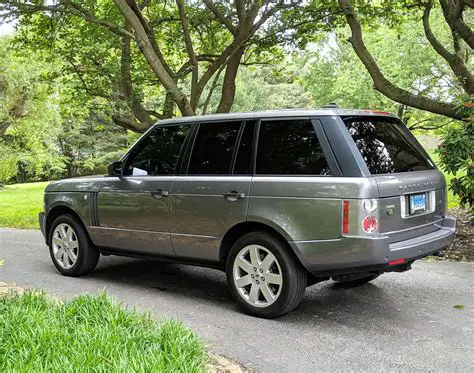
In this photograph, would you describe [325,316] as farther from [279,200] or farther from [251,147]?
[251,147]

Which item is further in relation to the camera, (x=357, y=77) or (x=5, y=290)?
(x=357, y=77)

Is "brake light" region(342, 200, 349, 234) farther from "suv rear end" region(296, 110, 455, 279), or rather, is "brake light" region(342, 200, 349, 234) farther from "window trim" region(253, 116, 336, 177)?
"window trim" region(253, 116, 336, 177)

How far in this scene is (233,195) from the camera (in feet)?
15.7

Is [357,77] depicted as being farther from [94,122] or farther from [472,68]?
[94,122]

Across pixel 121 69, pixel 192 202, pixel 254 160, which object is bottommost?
pixel 192 202

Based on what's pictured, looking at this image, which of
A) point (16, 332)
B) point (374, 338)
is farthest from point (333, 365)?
point (16, 332)

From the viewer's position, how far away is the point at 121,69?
11.6m

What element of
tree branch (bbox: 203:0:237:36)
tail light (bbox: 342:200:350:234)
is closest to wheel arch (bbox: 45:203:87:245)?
tail light (bbox: 342:200:350:234)

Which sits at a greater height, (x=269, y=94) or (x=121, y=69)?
(x=269, y=94)

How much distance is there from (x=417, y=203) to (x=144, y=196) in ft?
9.42

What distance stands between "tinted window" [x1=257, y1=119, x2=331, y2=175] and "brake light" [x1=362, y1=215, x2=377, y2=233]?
53 centimetres

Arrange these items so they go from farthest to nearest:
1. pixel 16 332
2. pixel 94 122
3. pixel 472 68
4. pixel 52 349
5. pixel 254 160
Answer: pixel 94 122 < pixel 472 68 < pixel 254 160 < pixel 16 332 < pixel 52 349

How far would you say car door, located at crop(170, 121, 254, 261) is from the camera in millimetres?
4848

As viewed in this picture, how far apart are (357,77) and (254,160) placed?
20.6 metres
